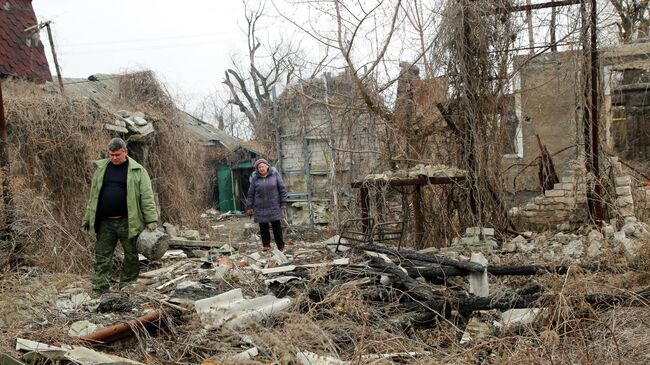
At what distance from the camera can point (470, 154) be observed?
9578mm

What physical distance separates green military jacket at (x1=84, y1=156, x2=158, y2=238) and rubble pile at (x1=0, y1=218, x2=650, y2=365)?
0.75 metres

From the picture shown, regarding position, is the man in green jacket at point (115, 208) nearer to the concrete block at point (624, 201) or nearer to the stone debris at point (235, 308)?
the stone debris at point (235, 308)

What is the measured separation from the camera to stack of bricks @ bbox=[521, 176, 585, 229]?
392 inches

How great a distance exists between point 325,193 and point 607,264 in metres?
13.3

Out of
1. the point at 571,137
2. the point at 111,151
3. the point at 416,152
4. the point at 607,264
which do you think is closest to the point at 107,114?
the point at 111,151

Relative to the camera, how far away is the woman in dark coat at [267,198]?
32.6ft

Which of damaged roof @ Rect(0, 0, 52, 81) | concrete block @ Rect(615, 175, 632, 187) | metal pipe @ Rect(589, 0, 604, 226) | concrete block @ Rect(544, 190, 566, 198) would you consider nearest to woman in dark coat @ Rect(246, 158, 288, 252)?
concrete block @ Rect(544, 190, 566, 198)

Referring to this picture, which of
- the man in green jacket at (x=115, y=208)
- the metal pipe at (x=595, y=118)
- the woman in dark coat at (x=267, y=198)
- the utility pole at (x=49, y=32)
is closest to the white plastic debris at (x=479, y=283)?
the man in green jacket at (x=115, y=208)

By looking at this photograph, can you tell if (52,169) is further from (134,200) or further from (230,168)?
(230,168)

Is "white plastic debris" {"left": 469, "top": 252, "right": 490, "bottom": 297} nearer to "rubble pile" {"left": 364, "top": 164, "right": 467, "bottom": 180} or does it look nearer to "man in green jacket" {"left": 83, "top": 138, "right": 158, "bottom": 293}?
"rubble pile" {"left": 364, "top": 164, "right": 467, "bottom": 180}

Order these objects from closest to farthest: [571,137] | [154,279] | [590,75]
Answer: [154,279] → [590,75] → [571,137]

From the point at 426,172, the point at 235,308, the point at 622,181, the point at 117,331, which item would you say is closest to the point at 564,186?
the point at 622,181

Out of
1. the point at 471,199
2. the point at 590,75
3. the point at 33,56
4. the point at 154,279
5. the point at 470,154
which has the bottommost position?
the point at 154,279

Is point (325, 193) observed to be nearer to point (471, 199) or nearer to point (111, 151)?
point (471, 199)
